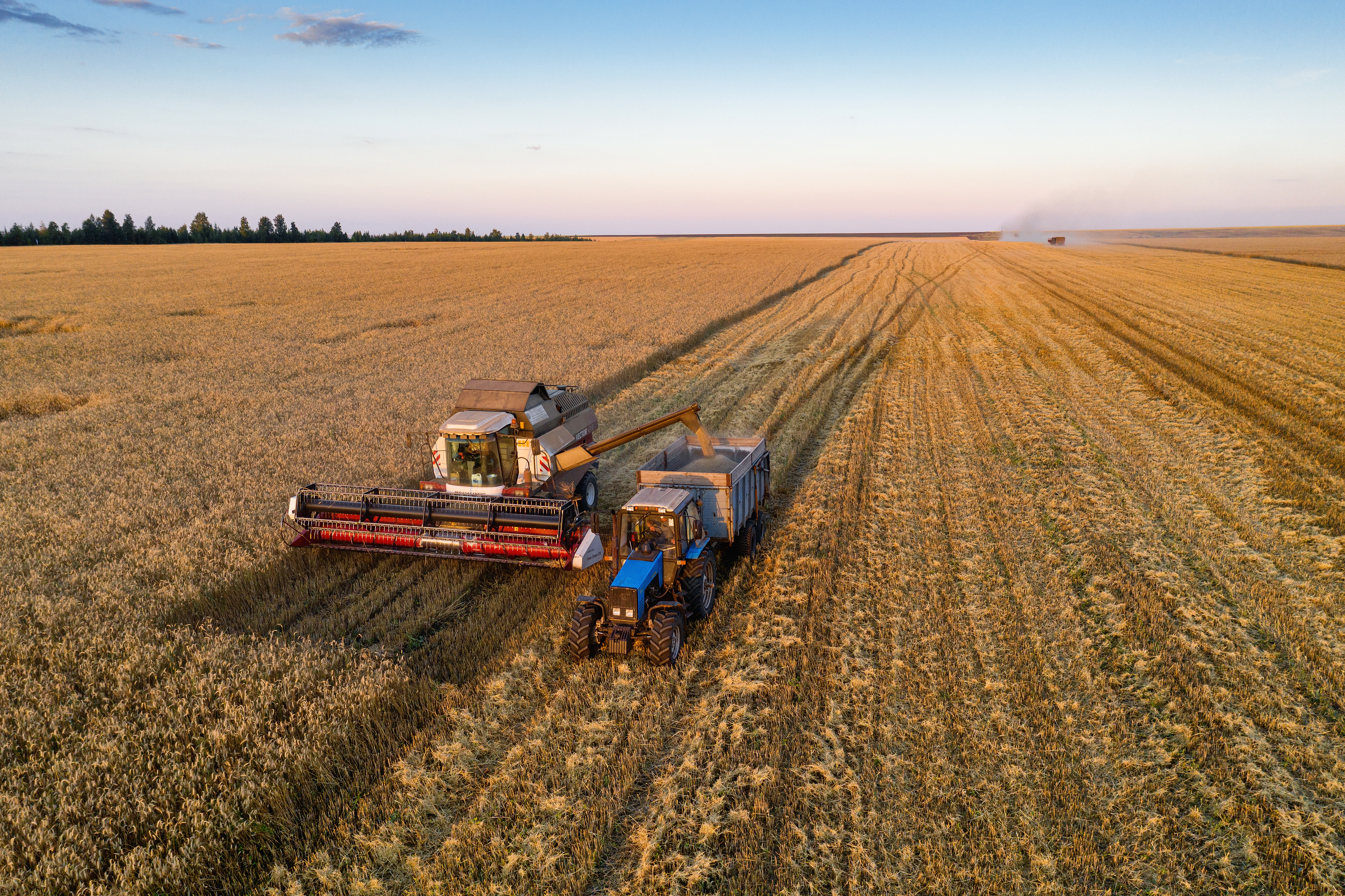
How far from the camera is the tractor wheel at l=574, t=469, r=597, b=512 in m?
12.7

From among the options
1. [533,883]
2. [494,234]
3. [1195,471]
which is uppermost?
[494,234]

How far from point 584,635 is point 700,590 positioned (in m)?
1.61

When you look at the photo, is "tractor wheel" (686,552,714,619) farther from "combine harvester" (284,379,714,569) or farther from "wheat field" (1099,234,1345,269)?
"wheat field" (1099,234,1345,269)

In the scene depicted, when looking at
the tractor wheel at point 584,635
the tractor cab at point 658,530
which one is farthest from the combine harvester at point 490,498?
the tractor wheel at point 584,635

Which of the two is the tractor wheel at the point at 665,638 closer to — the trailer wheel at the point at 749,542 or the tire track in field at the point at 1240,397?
the trailer wheel at the point at 749,542

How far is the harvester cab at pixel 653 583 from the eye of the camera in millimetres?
8289

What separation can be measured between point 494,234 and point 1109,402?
15500cm

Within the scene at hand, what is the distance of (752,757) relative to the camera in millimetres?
6895

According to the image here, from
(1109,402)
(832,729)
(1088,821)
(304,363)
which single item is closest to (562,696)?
(832,729)

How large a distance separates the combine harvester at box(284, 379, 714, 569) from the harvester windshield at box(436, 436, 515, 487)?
0.05 ft

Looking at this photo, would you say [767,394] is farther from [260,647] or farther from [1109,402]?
[260,647]

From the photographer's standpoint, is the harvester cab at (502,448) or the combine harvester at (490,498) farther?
the harvester cab at (502,448)

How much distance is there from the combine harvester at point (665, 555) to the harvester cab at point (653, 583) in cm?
1

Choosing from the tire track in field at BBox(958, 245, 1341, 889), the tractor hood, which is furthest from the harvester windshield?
the tire track in field at BBox(958, 245, 1341, 889)
